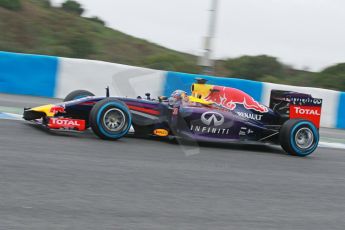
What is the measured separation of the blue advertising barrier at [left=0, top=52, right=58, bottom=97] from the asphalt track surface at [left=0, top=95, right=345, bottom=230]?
4511 mm

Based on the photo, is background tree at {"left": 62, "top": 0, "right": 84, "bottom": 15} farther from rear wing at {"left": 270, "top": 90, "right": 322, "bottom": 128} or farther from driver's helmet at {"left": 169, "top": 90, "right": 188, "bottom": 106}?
driver's helmet at {"left": 169, "top": 90, "right": 188, "bottom": 106}

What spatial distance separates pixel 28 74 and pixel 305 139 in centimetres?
662

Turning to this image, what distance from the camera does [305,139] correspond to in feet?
29.9

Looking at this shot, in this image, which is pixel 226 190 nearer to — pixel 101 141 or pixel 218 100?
pixel 101 141

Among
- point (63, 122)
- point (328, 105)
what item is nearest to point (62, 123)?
point (63, 122)

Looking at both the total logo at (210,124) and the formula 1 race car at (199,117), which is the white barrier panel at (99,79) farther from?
the total logo at (210,124)

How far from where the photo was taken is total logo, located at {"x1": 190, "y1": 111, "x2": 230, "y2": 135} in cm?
864

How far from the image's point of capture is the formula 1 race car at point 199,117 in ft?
26.4

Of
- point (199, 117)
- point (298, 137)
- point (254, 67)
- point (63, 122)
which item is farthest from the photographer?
point (254, 67)

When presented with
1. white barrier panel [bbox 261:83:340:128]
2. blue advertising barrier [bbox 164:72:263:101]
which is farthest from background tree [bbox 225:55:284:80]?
blue advertising barrier [bbox 164:72:263:101]

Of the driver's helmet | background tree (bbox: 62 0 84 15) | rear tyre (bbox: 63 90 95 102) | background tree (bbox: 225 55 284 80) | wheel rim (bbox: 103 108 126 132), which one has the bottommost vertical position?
wheel rim (bbox: 103 108 126 132)

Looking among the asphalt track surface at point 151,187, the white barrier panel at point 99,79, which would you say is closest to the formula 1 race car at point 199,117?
the asphalt track surface at point 151,187

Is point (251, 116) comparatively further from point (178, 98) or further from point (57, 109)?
point (57, 109)

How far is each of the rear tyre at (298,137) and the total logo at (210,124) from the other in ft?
3.22
